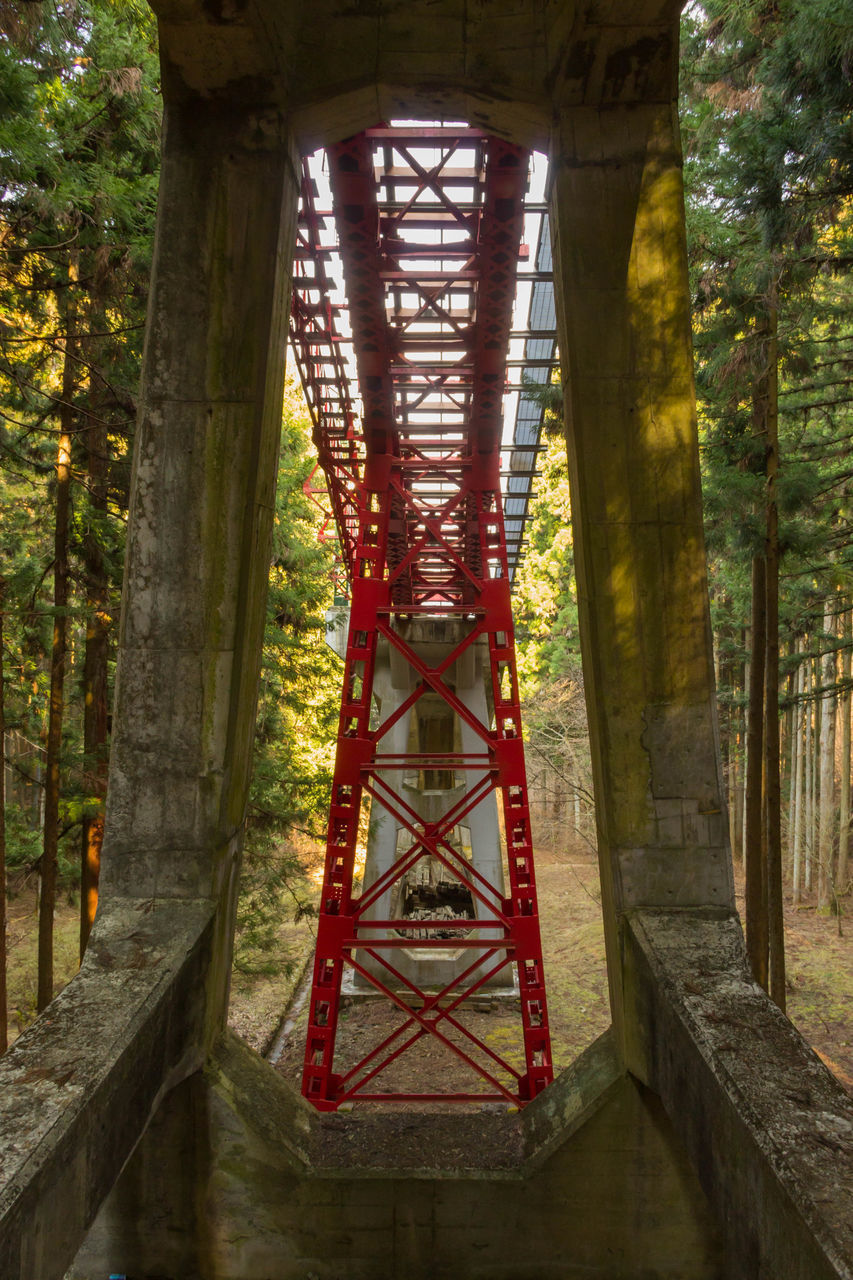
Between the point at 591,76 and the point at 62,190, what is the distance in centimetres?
436

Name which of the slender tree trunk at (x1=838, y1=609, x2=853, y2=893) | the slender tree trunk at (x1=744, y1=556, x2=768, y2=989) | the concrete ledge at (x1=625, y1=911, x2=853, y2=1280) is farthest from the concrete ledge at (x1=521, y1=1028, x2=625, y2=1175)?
the slender tree trunk at (x1=838, y1=609, x2=853, y2=893)

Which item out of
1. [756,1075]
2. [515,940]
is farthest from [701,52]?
[756,1075]

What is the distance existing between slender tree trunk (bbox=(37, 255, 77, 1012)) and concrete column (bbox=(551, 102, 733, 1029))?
248 inches

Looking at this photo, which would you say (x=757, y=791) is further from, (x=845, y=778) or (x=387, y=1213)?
(x=845, y=778)

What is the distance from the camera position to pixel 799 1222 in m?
2.20

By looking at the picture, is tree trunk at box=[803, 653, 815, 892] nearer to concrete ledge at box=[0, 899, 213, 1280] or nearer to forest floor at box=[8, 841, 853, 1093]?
forest floor at box=[8, 841, 853, 1093]

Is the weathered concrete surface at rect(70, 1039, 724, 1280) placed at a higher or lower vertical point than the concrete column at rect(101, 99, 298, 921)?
lower

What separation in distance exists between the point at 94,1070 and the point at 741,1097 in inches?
80.7

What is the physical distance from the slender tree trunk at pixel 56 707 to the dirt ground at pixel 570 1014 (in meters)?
3.72

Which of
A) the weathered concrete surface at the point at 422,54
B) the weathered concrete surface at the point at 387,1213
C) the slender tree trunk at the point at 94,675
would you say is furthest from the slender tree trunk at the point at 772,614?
the slender tree trunk at the point at 94,675

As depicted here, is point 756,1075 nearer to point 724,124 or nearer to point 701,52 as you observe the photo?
point 724,124

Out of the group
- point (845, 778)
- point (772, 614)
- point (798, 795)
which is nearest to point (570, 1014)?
point (772, 614)

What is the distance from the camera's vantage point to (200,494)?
3.96 meters

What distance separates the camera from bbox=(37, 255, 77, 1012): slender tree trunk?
28.9 feet
